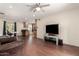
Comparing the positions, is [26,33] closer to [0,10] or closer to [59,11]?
[0,10]

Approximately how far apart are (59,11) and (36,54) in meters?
1.21

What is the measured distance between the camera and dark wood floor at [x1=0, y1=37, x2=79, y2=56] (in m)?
2.18

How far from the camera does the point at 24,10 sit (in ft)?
7.36

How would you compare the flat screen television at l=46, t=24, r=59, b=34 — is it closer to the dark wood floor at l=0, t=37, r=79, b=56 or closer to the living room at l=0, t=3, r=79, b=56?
the living room at l=0, t=3, r=79, b=56

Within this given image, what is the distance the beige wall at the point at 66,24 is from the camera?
7.55ft

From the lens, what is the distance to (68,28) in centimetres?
246

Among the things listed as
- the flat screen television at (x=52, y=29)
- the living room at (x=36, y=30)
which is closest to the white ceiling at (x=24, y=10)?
the living room at (x=36, y=30)

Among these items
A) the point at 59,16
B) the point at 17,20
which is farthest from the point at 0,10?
the point at 59,16

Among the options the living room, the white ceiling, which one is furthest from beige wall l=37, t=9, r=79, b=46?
the white ceiling

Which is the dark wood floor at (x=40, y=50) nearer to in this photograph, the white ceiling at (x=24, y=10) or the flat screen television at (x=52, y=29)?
the flat screen television at (x=52, y=29)

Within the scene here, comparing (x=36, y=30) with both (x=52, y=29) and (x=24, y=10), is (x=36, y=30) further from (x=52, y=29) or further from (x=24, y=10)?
(x=24, y=10)

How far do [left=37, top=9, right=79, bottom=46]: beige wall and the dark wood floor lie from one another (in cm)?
22

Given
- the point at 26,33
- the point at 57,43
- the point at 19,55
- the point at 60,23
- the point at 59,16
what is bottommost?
the point at 19,55

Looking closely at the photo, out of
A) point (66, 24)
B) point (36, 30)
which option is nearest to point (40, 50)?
point (36, 30)
